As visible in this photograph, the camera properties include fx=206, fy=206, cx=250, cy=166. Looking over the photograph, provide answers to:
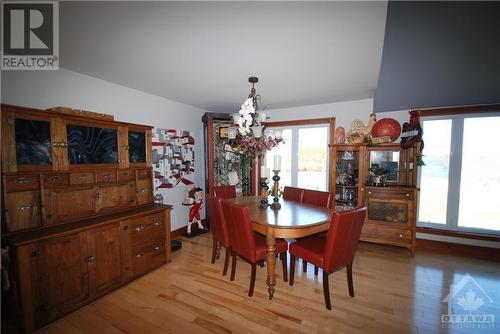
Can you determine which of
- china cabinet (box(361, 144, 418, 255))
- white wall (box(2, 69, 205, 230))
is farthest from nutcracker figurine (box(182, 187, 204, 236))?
china cabinet (box(361, 144, 418, 255))

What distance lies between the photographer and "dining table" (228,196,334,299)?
6.21 ft

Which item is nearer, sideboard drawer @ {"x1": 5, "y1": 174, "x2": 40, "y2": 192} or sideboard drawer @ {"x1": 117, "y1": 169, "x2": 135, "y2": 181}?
sideboard drawer @ {"x1": 5, "y1": 174, "x2": 40, "y2": 192}

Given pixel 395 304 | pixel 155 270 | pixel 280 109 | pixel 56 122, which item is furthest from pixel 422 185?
pixel 56 122

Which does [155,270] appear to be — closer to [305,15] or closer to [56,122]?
[56,122]

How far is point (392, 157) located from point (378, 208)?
889 millimetres

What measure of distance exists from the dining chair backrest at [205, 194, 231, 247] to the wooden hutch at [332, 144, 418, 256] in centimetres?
205

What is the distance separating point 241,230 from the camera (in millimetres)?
2027

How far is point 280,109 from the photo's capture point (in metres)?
4.17

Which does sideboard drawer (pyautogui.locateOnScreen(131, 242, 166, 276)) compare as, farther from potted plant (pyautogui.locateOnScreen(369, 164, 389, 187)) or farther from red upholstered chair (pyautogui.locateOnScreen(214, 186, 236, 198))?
potted plant (pyautogui.locateOnScreen(369, 164, 389, 187))

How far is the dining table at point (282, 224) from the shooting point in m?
1.89

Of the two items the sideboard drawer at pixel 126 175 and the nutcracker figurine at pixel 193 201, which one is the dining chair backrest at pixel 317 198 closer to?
the nutcracker figurine at pixel 193 201

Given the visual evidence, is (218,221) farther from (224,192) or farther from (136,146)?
(136,146)

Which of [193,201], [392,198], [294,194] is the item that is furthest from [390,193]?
[193,201]

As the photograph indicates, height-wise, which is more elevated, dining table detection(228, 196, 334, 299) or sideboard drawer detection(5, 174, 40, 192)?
sideboard drawer detection(5, 174, 40, 192)
